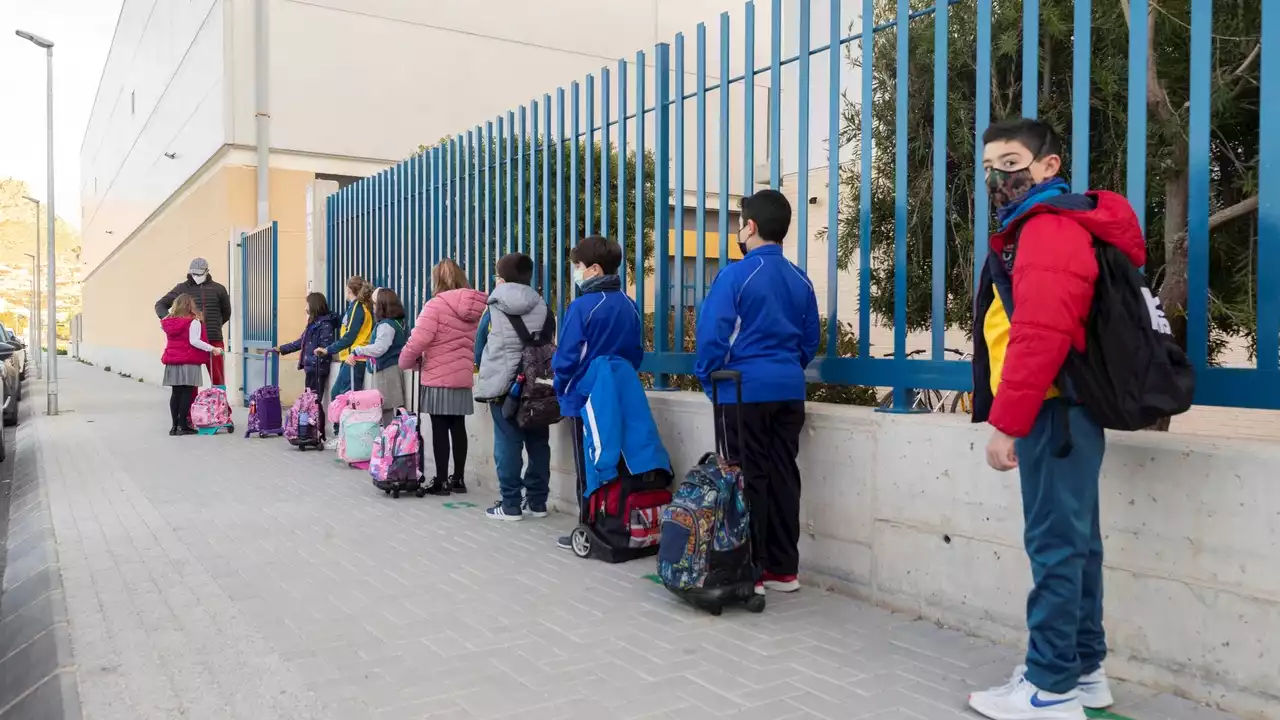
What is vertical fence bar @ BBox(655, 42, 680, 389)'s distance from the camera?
6.29 meters

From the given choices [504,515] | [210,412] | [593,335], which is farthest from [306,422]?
[593,335]

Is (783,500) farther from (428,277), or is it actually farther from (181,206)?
(181,206)

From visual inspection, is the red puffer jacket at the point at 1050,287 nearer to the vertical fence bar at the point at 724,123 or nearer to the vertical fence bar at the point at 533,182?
the vertical fence bar at the point at 724,123

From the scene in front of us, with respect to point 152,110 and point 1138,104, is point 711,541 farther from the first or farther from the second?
point 152,110

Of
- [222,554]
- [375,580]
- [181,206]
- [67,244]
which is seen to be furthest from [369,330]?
[67,244]

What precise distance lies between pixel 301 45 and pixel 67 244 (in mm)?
65766

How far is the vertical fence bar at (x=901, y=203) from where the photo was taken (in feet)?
15.0

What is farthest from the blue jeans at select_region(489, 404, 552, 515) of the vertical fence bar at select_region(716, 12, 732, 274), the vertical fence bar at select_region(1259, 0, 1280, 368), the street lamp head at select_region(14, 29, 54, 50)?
the street lamp head at select_region(14, 29, 54, 50)

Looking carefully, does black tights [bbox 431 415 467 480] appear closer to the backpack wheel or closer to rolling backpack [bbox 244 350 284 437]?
the backpack wheel

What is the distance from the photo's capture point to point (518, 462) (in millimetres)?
6664

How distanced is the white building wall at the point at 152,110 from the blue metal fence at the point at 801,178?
9092mm

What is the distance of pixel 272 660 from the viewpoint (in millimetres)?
3936

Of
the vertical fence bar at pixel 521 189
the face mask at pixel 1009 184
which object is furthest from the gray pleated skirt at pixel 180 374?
the face mask at pixel 1009 184

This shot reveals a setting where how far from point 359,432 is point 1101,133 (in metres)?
6.53
